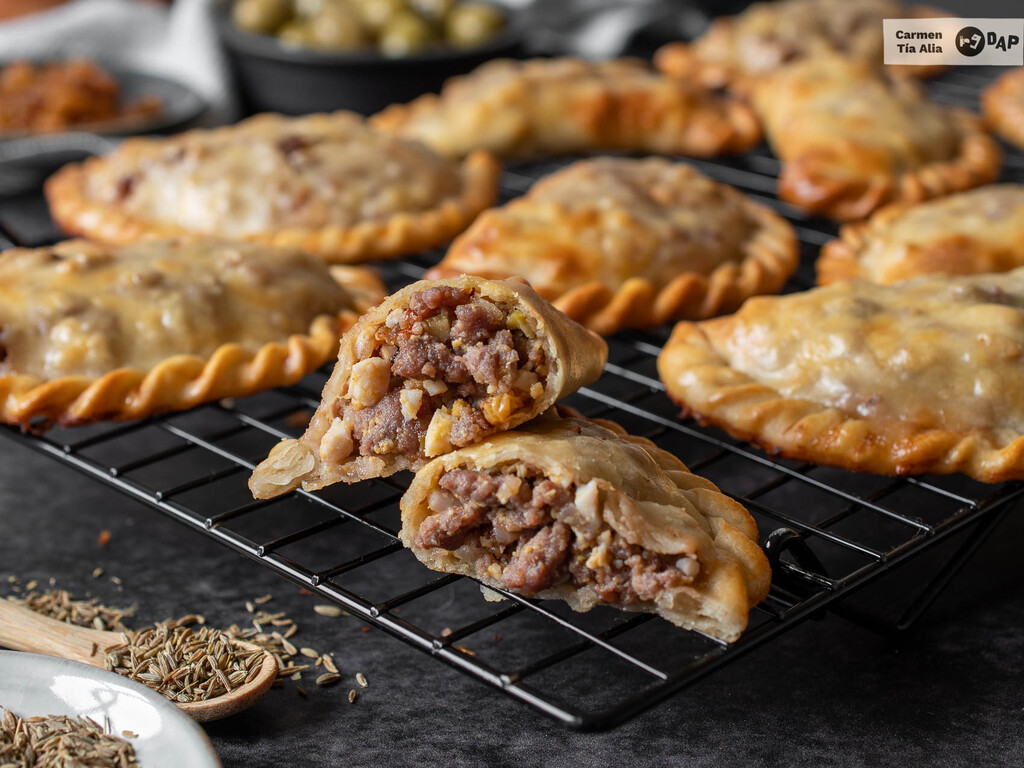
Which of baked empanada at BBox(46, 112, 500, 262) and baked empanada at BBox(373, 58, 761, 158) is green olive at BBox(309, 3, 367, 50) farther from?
baked empanada at BBox(46, 112, 500, 262)

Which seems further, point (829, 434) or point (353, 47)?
point (353, 47)

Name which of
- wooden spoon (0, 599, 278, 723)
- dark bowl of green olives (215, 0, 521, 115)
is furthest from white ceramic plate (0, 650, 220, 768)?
dark bowl of green olives (215, 0, 521, 115)

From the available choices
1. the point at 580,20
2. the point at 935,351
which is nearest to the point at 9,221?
the point at 580,20

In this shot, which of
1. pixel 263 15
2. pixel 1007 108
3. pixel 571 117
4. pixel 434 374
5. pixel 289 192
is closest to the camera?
pixel 434 374

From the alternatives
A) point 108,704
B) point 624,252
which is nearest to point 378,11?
point 624,252

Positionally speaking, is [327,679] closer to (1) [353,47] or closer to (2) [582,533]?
(2) [582,533]

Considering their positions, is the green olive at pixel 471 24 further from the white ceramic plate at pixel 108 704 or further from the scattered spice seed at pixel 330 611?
the white ceramic plate at pixel 108 704

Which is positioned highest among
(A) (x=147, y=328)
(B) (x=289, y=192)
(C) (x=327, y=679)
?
(B) (x=289, y=192)

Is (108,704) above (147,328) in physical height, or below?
below
